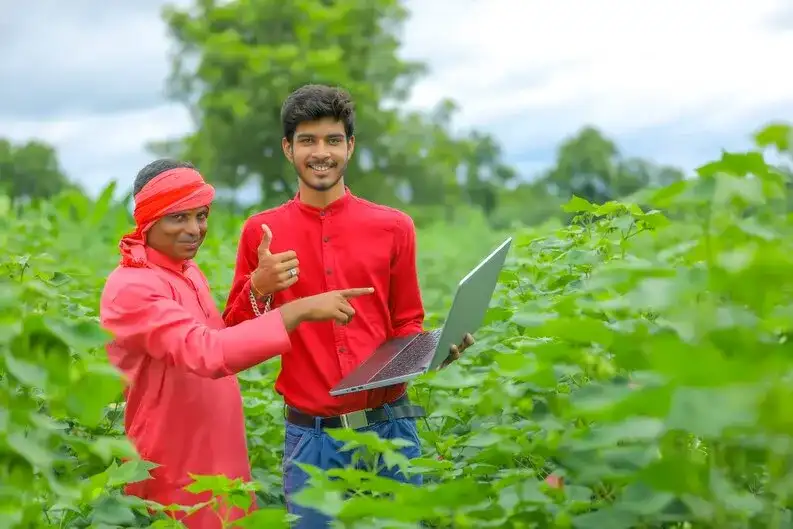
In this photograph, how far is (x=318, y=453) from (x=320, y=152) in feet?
3.40

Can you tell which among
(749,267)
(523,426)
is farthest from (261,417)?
(749,267)

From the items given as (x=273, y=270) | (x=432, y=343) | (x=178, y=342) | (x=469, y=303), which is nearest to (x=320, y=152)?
(x=273, y=270)

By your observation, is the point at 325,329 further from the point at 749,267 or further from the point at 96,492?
the point at 749,267

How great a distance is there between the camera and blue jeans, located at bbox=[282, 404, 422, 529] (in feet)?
12.0

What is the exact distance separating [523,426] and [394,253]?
1.69m

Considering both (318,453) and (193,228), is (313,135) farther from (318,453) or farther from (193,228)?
(318,453)

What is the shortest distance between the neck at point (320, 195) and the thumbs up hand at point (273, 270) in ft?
1.55

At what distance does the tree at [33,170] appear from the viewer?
5625 cm

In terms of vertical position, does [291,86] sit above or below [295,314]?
above

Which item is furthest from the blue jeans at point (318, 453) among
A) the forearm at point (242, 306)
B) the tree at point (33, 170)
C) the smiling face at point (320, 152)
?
the tree at point (33, 170)

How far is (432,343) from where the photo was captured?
11.2 ft

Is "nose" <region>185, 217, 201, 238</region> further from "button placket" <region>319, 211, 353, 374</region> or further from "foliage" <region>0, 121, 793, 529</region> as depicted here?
"foliage" <region>0, 121, 793, 529</region>

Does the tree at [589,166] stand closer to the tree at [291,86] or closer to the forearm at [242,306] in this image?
the tree at [291,86]

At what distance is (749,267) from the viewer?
157 centimetres
